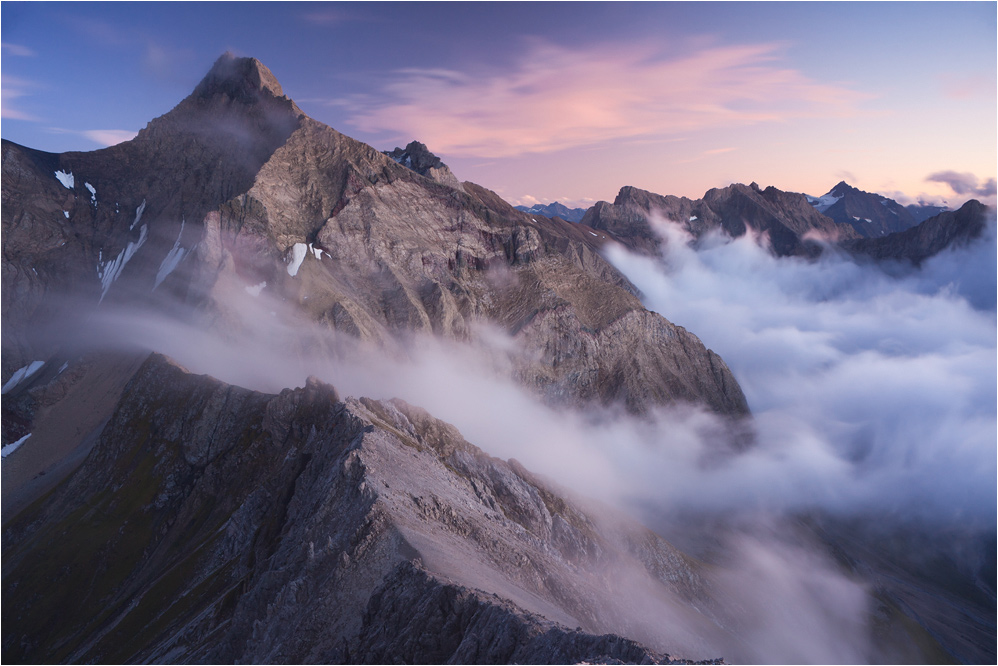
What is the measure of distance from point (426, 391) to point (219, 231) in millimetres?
71313

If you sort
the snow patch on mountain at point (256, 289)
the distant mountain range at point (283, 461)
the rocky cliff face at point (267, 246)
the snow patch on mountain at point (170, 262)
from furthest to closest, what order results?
the snow patch on mountain at point (170, 262)
the rocky cliff face at point (267, 246)
the snow patch on mountain at point (256, 289)
the distant mountain range at point (283, 461)

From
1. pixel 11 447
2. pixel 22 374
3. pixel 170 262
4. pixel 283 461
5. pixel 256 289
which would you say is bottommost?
pixel 11 447

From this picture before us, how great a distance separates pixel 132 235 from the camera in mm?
194125

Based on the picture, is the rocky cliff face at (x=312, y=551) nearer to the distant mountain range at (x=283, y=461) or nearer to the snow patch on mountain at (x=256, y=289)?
the distant mountain range at (x=283, y=461)

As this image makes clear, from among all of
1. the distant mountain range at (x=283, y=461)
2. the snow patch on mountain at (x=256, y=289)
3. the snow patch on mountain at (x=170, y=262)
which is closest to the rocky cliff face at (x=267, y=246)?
the snow patch on mountain at (x=256, y=289)

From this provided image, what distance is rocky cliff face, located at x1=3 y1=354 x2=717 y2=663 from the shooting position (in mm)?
41531

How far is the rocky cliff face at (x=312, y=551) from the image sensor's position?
136 feet

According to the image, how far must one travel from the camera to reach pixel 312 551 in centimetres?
4862

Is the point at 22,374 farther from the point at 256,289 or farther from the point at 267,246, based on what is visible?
the point at 267,246

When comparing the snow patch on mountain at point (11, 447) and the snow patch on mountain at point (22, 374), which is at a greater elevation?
the snow patch on mountain at point (22, 374)

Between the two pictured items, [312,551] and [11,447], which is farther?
[11,447]

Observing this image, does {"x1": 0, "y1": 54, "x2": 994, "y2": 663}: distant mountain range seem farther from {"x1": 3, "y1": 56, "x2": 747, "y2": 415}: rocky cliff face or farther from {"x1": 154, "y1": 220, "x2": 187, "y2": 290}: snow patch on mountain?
{"x1": 154, "y1": 220, "x2": 187, "y2": 290}: snow patch on mountain

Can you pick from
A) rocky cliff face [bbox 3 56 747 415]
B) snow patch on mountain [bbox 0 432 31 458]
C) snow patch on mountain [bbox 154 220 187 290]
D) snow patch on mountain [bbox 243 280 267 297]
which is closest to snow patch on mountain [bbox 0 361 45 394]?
rocky cliff face [bbox 3 56 747 415]

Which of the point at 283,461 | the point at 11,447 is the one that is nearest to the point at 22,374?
the point at 11,447
